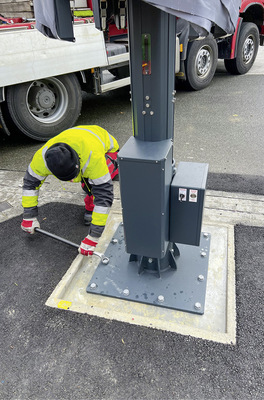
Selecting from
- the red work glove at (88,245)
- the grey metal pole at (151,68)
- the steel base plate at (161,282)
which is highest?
the grey metal pole at (151,68)

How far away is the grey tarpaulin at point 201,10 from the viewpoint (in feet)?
4.30

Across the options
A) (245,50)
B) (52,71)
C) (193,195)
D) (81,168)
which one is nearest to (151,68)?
(193,195)

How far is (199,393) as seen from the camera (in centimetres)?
182

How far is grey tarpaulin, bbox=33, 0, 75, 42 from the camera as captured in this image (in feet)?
5.42

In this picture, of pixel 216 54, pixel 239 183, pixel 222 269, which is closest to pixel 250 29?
pixel 216 54

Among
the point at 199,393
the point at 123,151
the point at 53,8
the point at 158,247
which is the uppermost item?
the point at 53,8

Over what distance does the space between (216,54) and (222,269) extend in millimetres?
6248

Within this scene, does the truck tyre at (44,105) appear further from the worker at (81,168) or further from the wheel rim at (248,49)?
the wheel rim at (248,49)

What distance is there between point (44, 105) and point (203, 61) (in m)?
4.18

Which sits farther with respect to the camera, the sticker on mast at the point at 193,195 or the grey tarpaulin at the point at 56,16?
the sticker on mast at the point at 193,195

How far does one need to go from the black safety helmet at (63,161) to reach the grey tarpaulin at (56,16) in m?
0.73

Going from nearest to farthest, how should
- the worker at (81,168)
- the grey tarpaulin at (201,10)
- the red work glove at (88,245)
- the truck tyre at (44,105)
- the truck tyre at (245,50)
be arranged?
the grey tarpaulin at (201,10) < the worker at (81,168) < the red work glove at (88,245) < the truck tyre at (44,105) < the truck tyre at (245,50)

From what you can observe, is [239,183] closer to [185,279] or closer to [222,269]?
[222,269]

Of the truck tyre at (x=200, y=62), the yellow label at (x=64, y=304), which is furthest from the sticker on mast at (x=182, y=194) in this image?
the truck tyre at (x=200, y=62)
